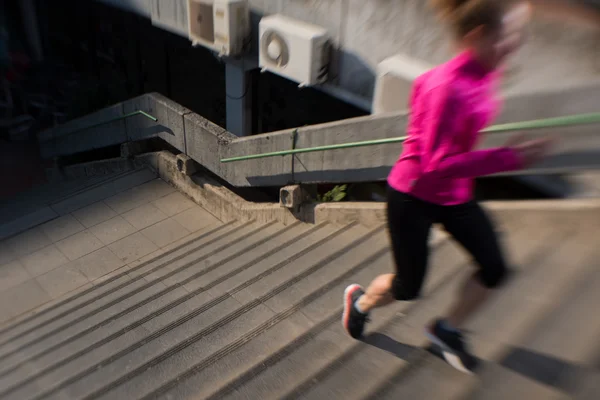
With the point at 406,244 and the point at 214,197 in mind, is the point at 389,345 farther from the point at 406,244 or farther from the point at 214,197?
the point at 214,197

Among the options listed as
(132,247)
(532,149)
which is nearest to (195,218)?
(132,247)

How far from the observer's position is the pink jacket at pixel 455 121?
1.90m

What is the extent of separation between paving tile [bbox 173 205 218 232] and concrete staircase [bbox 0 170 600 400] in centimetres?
111

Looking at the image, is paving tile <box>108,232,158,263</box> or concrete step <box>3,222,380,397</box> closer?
concrete step <box>3,222,380,397</box>

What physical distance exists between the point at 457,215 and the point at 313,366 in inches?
47.4

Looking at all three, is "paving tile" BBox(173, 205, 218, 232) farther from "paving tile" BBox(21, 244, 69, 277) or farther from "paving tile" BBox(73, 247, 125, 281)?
"paving tile" BBox(21, 244, 69, 277)

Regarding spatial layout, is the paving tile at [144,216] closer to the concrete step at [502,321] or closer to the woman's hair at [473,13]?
the concrete step at [502,321]

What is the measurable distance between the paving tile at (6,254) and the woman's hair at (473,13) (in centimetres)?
592

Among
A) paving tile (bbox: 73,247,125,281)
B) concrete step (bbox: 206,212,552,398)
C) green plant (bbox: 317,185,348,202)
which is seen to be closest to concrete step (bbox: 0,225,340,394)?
green plant (bbox: 317,185,348,202)

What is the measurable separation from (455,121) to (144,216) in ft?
17.5

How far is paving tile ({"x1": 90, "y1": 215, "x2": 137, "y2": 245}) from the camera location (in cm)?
624

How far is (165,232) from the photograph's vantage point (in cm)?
628

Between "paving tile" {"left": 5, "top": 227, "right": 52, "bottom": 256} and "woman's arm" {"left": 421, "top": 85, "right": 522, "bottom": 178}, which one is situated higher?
"woman's arm" {"left": 421, "top": 85, "right": 522, "bottom": 178}

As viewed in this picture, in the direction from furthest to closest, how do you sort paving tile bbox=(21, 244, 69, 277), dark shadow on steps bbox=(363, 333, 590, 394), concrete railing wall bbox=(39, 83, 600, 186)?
paving tile bbox=(21, 244, 69, 277), concrete railing wall bbox=(39, 83, 600, 186), dark shadow on steps bbox=(363, 333, 590, 394)
